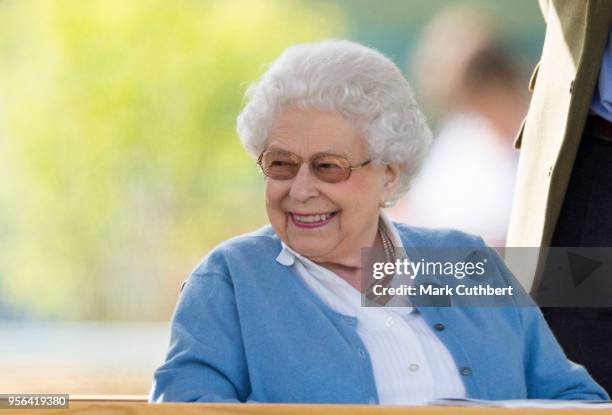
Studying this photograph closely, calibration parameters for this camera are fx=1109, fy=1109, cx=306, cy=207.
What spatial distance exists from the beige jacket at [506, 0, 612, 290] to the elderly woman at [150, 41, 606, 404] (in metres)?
0.53

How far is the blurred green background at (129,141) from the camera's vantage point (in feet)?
14.3

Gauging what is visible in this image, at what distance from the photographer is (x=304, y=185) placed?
1.76 m

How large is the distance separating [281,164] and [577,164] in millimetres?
823

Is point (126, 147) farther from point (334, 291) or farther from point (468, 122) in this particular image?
point (334, 291)

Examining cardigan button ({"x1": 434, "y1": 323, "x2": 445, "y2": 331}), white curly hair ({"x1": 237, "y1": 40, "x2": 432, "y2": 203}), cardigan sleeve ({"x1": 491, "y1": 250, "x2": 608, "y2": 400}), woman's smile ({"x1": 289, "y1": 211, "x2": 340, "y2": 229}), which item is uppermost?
white curly hair ({"x1": 237, "y1": 40, "x2": 432, "y2": 203})

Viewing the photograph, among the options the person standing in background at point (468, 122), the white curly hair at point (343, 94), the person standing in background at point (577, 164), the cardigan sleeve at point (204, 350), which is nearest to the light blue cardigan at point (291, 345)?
the cardigan sleeve at point (204, 350)

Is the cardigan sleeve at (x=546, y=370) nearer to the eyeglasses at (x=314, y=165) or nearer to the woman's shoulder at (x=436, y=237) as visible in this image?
the woman's shoulder at (x=436, y=237)

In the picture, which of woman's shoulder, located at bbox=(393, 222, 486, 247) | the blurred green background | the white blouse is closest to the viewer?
the white blouse

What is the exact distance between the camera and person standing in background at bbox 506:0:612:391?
228cm

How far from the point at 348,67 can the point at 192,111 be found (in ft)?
8.82

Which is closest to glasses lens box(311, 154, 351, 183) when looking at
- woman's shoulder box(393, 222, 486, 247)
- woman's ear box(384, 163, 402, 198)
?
woman's ear box(384, 163, 402, 198)

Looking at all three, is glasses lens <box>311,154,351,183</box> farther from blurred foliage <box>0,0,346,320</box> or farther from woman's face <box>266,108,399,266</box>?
blurred foliage <box>0,0,346,320</box>

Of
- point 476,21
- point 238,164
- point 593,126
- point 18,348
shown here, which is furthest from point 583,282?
point 18,348

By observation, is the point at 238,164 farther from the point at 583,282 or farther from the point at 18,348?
the point at 583,282
